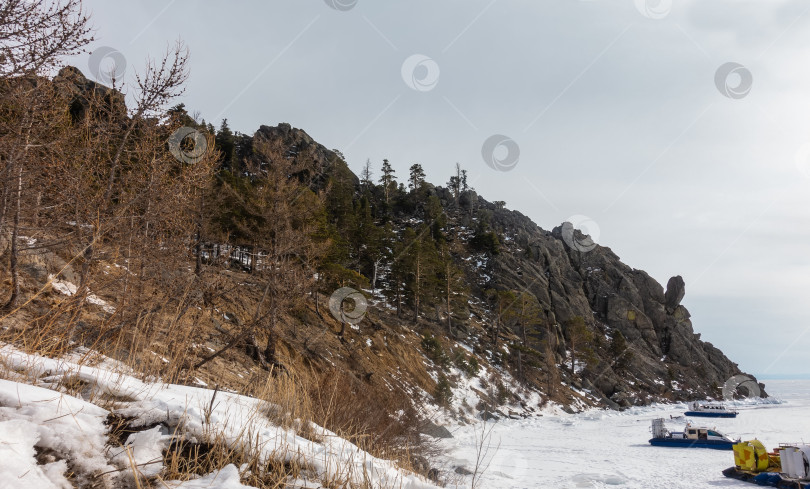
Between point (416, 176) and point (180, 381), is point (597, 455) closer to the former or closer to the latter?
point (180, 381)

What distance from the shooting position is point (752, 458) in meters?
15.6

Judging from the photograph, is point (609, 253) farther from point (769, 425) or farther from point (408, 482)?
point (408, 482)

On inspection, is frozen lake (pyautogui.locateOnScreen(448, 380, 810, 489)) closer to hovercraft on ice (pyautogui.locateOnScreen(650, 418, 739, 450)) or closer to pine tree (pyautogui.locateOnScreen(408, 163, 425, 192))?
hovercraft on ice (pyautogui.locateOnScreen(650, 418, 739, 450))

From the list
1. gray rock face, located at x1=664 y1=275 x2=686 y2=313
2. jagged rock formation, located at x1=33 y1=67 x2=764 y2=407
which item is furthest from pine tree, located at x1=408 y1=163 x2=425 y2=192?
gray rock face, located at x1=664 y1=275 x2=686 y2=313

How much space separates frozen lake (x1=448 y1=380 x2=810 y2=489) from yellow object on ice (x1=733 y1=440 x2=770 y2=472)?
3.15 ft

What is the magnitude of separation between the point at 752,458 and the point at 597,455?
19.4ft

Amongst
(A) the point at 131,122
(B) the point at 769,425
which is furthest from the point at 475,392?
(A) the point at 131,122

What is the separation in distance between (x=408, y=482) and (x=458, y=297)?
42419mm

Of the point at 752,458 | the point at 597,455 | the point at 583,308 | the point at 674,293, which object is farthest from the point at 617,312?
the point at 752,458

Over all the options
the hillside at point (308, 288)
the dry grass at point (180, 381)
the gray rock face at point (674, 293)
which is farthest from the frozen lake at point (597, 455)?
the gray rock face at point (674, 293)

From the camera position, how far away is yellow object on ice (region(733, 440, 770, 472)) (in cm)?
1552

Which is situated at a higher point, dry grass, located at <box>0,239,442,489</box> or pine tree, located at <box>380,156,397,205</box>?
pine tree, located at <box>380,156,397,205</box>

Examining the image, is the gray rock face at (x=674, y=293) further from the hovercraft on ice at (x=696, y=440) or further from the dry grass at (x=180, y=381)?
the dry grass at (x=180, y=381)

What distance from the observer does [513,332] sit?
50.2 m
